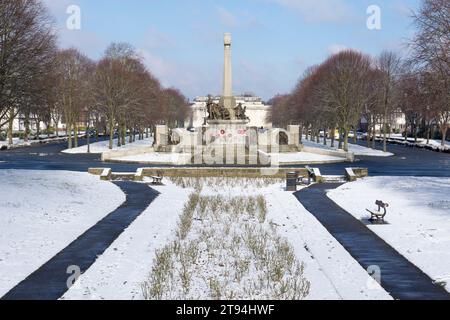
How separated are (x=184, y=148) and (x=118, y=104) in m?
17.5

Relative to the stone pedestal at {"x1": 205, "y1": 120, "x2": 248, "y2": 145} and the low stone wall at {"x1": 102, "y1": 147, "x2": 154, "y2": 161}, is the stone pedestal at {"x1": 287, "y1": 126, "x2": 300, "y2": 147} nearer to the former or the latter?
the stone pedestal at {"x1": 205, "y1": 120, "x2": 248, "y2": 145}

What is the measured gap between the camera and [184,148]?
5972 cm

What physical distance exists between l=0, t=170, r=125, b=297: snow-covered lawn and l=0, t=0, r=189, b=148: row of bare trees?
5.11m

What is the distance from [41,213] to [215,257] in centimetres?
822

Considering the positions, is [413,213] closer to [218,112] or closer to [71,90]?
[218,112]

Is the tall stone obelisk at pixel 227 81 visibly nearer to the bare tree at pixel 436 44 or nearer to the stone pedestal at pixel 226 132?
the stone pedestal at pixel 226 132

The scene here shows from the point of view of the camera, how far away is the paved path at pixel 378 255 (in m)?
11.6

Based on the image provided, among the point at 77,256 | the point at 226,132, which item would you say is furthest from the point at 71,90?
the point at 77,256

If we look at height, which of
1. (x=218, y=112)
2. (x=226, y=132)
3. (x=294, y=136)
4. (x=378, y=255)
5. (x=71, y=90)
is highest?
(x=71, y=90)

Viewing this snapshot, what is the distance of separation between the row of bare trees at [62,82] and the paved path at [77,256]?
33.0 ft

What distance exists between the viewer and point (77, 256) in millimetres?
14711

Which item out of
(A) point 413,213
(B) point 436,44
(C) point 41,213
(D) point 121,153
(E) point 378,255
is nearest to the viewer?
(E) point 378,255
